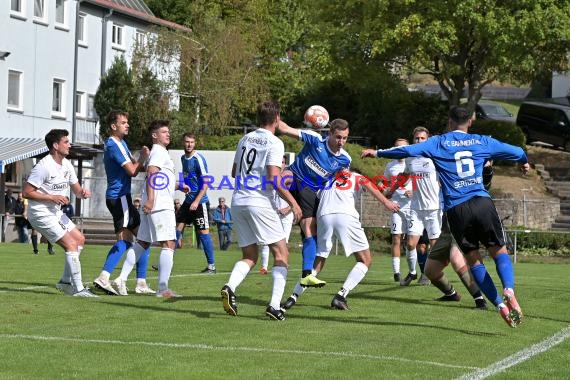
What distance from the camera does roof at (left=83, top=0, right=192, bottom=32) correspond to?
57.6 meters

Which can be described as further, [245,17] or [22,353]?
[245,17]

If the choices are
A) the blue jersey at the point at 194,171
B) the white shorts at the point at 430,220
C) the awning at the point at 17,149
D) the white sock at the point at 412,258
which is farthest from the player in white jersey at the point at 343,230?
the awning at the point at 17,149

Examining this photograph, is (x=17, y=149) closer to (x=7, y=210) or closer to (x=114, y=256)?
(x=7, y=210)

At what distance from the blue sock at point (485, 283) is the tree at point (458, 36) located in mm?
31897

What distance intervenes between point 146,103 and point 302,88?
10422 millimetres

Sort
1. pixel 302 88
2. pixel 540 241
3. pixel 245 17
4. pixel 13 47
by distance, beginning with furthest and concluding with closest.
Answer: pixel 245 17, pixel 302 88, pixel 13 47, pixel 540 241

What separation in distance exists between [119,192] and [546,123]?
40.8 meters

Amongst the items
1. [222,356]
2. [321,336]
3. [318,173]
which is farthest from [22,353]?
[318,173]

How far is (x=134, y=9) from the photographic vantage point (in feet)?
202

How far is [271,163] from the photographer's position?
11.3 meters

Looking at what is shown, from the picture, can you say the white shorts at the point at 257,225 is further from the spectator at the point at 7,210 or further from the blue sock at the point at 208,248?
the spectator at the point at 7,210

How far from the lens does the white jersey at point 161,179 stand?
43.7ft

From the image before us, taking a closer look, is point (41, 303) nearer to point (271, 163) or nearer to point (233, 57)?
point (271, 163)

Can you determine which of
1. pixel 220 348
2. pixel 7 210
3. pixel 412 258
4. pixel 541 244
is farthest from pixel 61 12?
pixel 220 348
